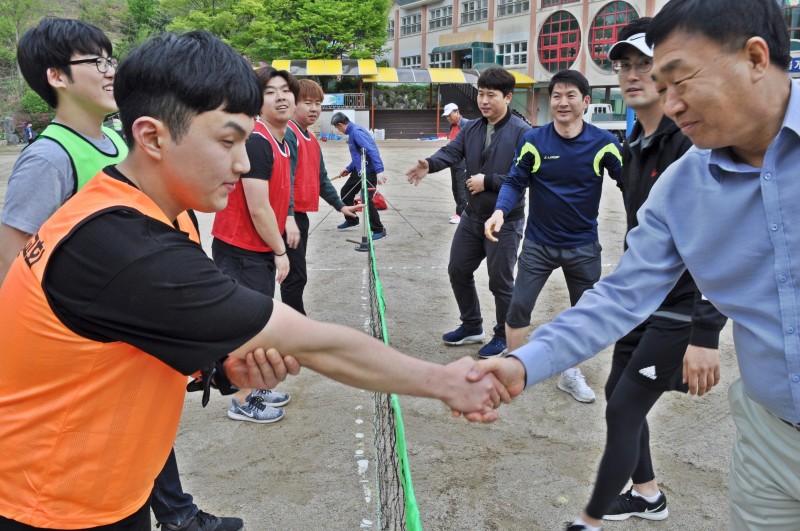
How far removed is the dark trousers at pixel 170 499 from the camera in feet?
9.02

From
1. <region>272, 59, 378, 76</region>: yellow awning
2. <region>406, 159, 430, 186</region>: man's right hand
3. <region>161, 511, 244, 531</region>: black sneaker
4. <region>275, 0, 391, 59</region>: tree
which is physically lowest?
<region>161, 511, 244, 531</region>: black sneaker

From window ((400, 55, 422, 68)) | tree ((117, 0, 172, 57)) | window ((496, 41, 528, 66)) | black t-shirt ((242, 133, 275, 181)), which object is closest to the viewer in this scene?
black t-shirt ((242, 133, 275, 181))

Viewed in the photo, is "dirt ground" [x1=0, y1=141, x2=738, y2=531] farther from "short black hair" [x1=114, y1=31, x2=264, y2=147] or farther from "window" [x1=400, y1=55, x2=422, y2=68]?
"window" [x1=400, y1=55, x2=422, y2=68]

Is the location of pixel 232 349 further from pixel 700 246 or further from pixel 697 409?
pixel 697 409

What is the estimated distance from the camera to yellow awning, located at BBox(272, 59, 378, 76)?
38.5 m

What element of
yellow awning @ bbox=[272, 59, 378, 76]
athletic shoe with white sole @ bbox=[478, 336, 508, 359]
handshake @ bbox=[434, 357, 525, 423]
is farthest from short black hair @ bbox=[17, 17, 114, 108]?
yellow awning @ bbox=[272, 59, 378, 76]

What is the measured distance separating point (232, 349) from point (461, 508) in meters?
2.24

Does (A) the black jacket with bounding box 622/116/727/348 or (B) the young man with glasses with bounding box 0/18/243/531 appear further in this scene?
(A) the black jacket with bounding box 622/116/727/348

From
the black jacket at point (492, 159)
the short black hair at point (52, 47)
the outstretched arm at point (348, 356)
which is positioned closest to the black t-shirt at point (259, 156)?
the short black hair at point (52, 47)

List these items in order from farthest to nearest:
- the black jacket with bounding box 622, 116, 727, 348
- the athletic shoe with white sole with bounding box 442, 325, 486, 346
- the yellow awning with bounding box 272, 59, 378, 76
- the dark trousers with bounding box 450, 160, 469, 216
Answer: the yellow awning with bounding box 272, 59, 378, 76 → the dark trousers with bounding box 450, 160, 469, 216 → the athletic shoe with white sole with bounding box 442, 325, 486, 346 → the black jacket with bounding box 622, 116, 727, 348

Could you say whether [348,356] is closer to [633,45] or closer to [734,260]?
[734,260]

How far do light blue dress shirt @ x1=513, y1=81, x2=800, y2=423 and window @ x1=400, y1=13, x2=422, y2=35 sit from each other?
6069 cm

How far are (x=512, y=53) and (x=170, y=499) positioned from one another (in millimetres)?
51734

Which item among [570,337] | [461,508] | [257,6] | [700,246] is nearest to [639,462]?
[461,508]
